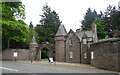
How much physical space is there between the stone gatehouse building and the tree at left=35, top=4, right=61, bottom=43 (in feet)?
75.4

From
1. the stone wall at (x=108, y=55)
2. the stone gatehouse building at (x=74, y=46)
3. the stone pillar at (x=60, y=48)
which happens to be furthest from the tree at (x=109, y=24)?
the stone wall at (x=108, y=55)

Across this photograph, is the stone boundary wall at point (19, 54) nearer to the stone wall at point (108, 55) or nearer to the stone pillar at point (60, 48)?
the stone pillar at point (60, 48)

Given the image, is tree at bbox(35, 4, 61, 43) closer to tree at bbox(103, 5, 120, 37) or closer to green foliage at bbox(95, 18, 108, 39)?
green foliage at bbox(95, 18, 108, 39)

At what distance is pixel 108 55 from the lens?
1983 centimetres

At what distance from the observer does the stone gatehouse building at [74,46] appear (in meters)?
34.1

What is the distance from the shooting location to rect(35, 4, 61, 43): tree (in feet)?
207

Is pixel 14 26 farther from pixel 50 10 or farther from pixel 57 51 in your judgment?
pixel 50 10

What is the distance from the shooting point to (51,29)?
2552 inches

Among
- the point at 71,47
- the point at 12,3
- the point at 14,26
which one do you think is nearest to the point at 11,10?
the point at 12,3

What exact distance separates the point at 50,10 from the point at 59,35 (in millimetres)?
35231

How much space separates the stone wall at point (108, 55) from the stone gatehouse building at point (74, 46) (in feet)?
37.1

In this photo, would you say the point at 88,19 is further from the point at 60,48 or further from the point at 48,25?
the point at 60,48

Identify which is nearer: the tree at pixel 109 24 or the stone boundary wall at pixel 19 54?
the stone boundary wall at pixel 19 54

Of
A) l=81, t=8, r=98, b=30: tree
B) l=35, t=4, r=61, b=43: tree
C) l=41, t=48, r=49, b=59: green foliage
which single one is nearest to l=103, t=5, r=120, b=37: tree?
l=81, t=8, r=98, b=30: tree
